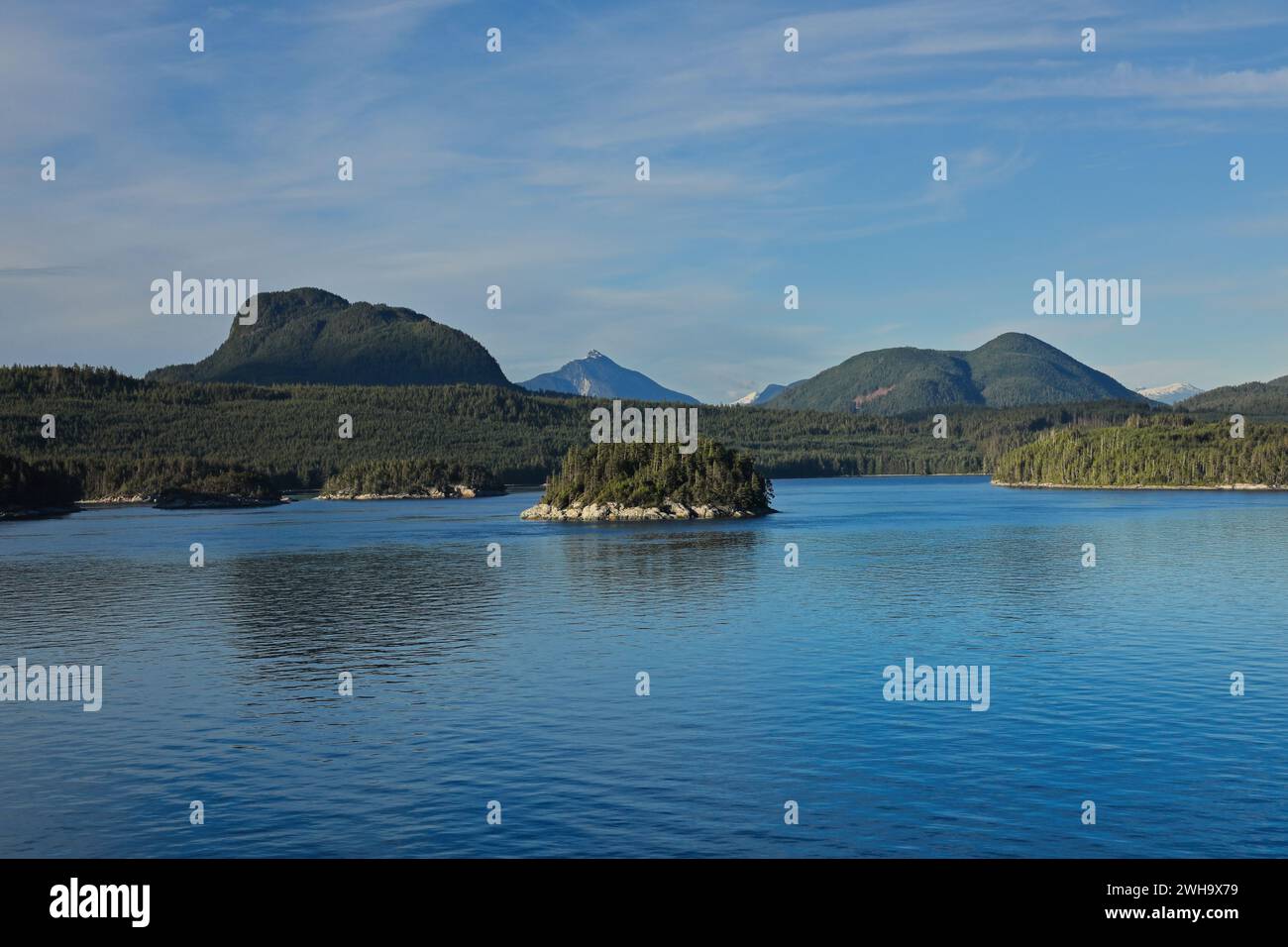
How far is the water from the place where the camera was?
30875 mm

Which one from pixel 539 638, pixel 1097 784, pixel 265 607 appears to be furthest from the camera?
pixel 265 607

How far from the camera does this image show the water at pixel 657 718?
30.9m

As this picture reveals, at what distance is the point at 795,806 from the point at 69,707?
107 ft

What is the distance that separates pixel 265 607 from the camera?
276 feet

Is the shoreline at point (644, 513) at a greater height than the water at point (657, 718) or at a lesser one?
greater

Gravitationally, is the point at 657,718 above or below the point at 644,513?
below

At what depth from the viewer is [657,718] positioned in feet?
146

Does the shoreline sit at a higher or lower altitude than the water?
higher

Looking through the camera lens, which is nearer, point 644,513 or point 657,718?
point 657,718

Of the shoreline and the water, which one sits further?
the shoreline
